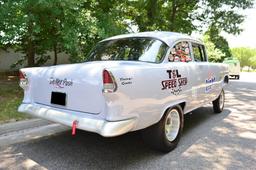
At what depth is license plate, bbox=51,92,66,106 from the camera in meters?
4.05

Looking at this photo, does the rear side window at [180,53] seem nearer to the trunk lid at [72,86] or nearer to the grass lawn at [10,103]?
the trunk lid at [72,86]

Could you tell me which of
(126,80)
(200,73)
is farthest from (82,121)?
(200,73)

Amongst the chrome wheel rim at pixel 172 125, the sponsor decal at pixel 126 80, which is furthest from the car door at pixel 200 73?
the sponsor decal at pixel 126 80

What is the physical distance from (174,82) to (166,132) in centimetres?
79

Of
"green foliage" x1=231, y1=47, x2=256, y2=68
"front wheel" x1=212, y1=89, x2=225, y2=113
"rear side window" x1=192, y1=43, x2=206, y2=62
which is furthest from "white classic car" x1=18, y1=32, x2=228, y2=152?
"green foliage" x1=231, y1=47, x2=256, y2=68

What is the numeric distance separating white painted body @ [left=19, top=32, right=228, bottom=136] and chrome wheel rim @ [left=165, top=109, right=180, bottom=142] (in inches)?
9.1

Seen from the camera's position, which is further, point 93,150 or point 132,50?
point 132,50

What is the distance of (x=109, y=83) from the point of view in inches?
136

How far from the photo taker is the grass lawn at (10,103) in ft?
19.1

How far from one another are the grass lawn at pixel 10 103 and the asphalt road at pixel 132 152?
114 centimetres

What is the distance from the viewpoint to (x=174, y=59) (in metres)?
4.91

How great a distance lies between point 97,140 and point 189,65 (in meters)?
2.08

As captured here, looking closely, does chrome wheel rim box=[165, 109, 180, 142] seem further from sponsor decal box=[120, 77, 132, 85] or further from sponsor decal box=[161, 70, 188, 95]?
sponsor decal box=[120, 77, 132, 85]

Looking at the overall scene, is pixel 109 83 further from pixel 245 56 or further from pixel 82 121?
pixel 245 56
